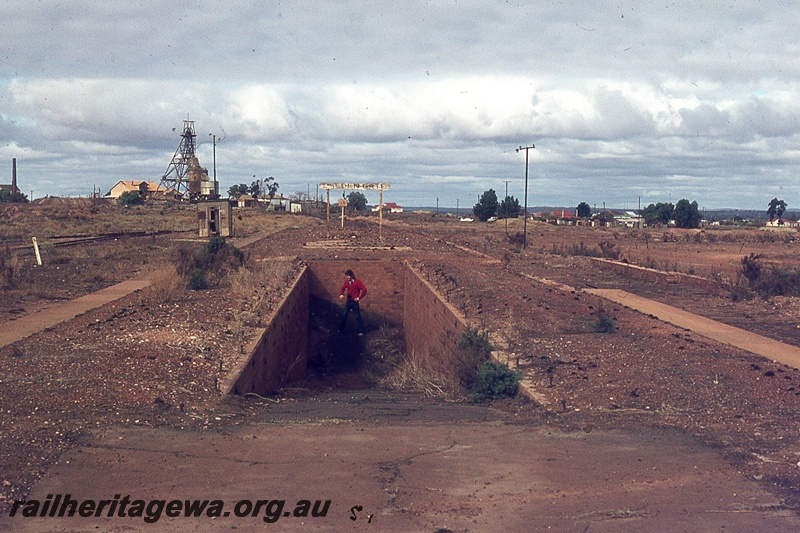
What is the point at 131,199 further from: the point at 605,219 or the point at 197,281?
the point at 197,281

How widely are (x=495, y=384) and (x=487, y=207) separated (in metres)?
99.2

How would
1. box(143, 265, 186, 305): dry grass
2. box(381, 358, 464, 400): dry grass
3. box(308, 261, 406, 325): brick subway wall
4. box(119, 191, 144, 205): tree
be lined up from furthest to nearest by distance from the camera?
box(119, 191, 144, 205): tree, box(308, 261, 406, 325): brick subway wall, box(143, 265, 186, 305): dry grass, box(381, 358, 464, 400): dry grass

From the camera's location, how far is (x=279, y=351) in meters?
16.7

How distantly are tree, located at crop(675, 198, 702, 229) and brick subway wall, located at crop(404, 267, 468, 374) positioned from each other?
2957 inches

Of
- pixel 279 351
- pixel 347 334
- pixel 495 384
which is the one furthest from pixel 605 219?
pixel 495 384

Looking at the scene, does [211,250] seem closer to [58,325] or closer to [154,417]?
[58,325]

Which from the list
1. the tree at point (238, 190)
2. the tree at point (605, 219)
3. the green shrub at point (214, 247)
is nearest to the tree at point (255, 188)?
the tree at point (238, 190)

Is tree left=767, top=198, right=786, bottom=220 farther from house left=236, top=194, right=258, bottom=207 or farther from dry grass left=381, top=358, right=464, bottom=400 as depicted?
dry grass left=381, top=358, right=464, bottom=400

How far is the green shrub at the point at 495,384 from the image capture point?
33.8 ft

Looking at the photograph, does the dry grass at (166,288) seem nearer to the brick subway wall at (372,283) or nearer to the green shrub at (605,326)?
the brick subway wall at (372,283)

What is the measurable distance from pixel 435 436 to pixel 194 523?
2925 mm

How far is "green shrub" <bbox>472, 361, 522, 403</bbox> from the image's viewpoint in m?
10.3

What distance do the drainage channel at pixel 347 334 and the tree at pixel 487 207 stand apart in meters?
81.8

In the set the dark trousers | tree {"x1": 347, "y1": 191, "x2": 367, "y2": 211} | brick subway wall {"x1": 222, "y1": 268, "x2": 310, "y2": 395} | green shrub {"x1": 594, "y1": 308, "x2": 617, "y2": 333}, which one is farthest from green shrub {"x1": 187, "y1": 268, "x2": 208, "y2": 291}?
tree {"x1": 347, "y1": 191, "x2": 367, "y2": 211}
